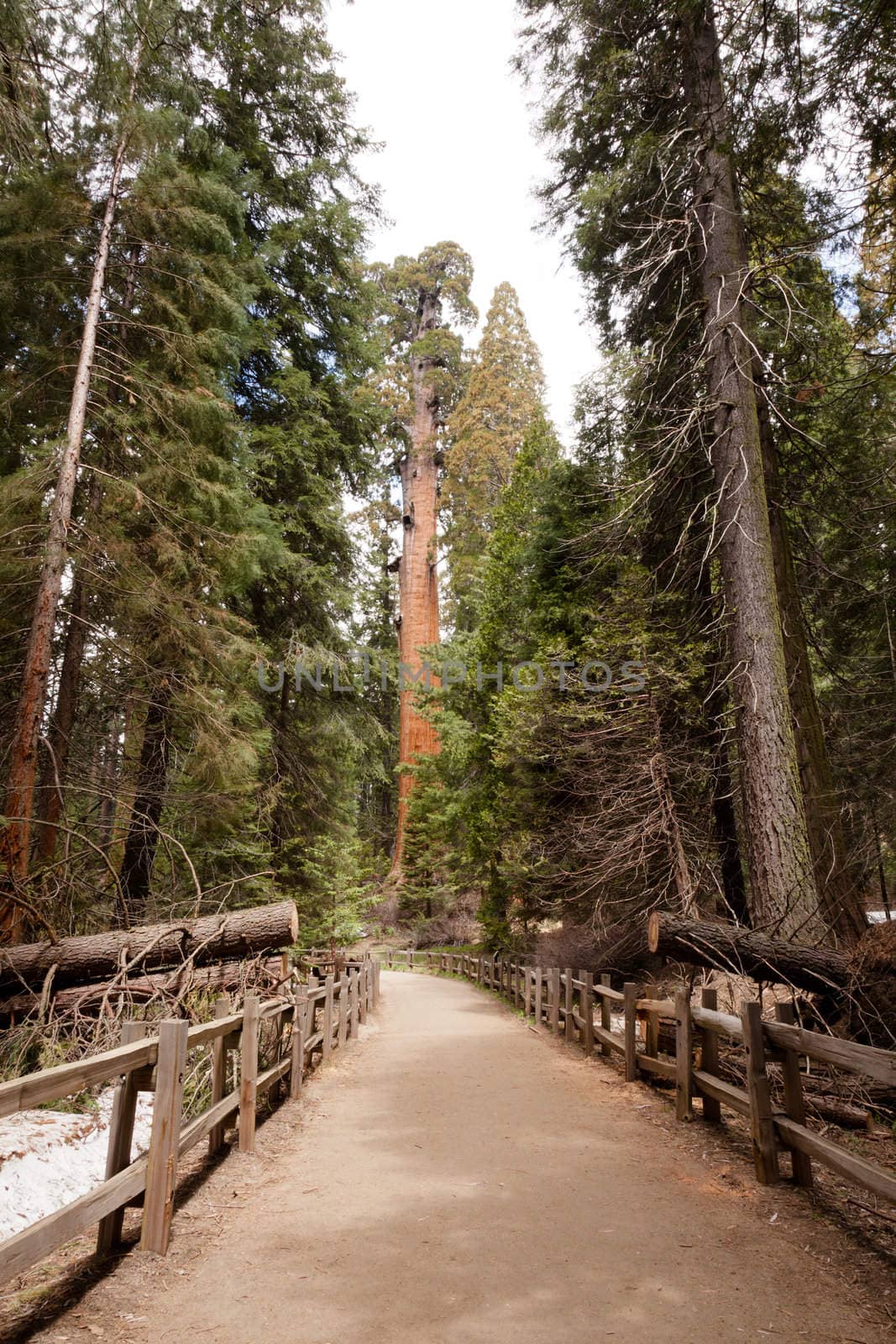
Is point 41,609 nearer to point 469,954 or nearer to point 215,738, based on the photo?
point 215,738

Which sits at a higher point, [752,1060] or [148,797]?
[148,797]

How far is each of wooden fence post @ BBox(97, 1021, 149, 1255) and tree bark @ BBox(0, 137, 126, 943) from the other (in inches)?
146

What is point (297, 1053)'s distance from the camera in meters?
6.99

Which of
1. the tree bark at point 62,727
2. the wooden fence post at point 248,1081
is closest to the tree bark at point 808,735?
the wooden fence post at point 248,1081

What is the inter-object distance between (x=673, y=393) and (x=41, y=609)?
907cm

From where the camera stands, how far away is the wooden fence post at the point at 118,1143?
3432 mm

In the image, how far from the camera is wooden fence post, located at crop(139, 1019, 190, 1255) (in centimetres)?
350

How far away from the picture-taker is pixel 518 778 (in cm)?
1391

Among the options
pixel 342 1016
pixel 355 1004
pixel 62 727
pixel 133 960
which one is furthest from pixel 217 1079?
pixel 355 1004

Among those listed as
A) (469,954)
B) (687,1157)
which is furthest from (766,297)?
(469,954)

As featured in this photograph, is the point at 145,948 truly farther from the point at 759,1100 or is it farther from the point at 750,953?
the point at 750,953

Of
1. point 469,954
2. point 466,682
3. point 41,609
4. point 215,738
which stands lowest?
point 469,954

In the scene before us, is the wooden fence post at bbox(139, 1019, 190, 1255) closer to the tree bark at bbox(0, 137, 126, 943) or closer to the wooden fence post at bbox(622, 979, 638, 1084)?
the tree bark at bbox(0, 137, 126, 943)

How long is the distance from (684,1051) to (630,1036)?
1700mm
